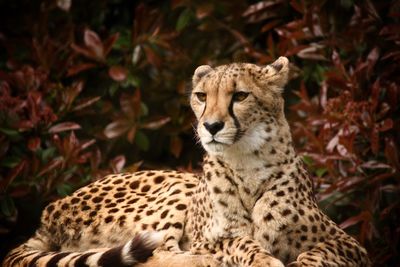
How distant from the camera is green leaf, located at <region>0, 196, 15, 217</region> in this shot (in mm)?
5023

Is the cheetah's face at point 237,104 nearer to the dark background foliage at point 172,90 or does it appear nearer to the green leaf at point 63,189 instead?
the dark background foliage at point 172,90

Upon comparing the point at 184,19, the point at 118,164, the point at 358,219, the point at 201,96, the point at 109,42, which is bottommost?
the point at 358,219

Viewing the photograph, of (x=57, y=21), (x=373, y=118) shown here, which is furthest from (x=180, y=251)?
(x=57, y=21)

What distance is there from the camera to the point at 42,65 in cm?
571

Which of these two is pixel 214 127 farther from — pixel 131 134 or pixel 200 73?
pixel 131 134

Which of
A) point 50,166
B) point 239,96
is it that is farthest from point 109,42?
point 239,96

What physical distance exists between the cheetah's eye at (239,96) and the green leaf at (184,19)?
253cm

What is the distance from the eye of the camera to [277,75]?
3.71m

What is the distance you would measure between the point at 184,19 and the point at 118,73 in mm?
670

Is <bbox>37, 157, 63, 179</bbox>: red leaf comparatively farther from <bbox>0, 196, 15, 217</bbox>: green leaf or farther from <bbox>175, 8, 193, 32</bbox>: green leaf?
<bbox>175, 8, 193, 32</bbox>: green leaf

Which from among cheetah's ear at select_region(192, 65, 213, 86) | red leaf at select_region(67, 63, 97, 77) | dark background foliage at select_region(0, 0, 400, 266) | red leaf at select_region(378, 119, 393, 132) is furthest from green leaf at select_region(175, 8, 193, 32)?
cheetah's ear at select_region(192, 65, 213, 86)

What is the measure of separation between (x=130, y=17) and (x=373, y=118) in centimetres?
224

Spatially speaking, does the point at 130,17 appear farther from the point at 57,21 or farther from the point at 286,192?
the point at 286,192

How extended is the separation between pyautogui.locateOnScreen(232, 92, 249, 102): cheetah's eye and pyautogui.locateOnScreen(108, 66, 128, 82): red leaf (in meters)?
2.19
